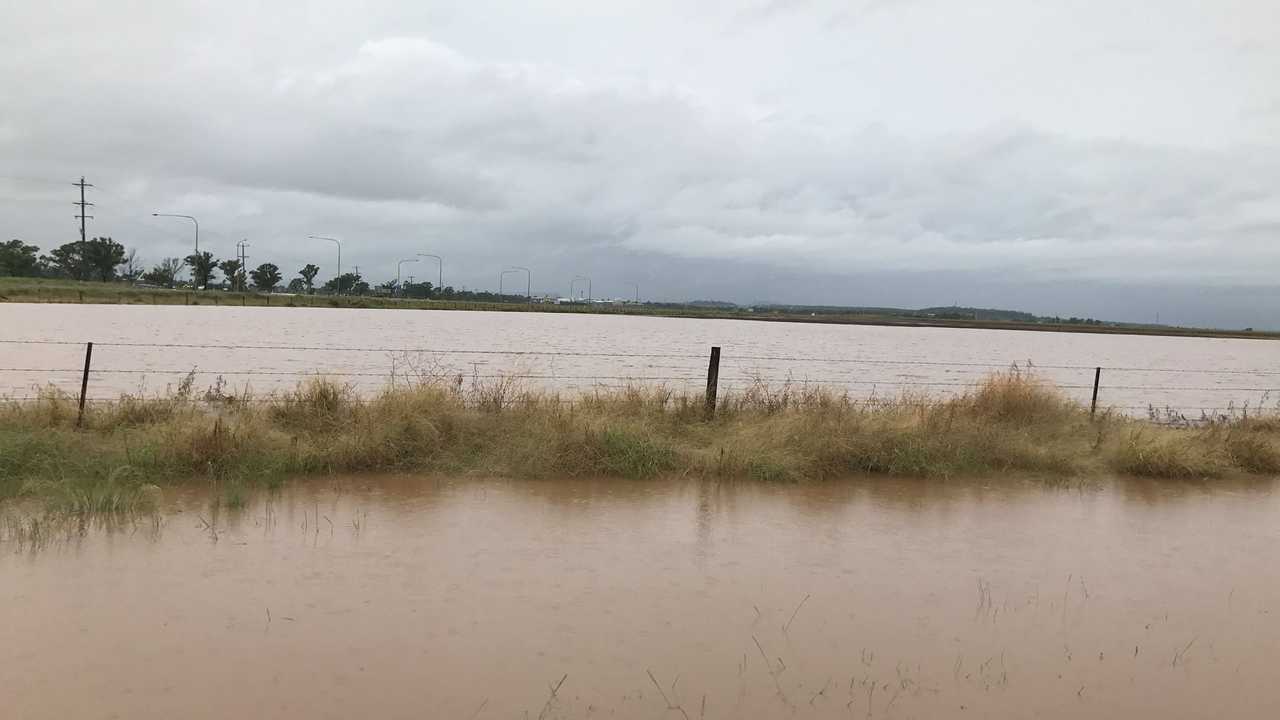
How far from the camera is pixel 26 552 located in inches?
219

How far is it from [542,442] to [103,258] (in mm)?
122622

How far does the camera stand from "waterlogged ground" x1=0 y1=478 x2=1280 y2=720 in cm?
404

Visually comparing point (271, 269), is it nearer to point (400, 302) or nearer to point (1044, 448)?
point (400, 302)

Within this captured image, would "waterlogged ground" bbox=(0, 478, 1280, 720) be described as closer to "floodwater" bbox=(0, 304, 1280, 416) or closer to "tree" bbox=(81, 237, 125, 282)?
"floodwater" bbox=(0, 304, 1280, 416)

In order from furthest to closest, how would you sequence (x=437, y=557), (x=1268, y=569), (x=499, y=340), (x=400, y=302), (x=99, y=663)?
(x=400, y=302)
(x=499, y=340)
(x=1268, y=569)
(x=437, y=557)
(x=99, y=663)

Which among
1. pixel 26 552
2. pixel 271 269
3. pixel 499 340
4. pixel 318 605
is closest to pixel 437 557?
pixel 318 605

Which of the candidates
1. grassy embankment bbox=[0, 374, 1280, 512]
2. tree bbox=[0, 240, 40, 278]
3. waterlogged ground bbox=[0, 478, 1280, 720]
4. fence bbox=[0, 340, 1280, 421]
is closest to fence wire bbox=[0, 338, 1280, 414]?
fence bbox=[0, 340, 1280, 421]

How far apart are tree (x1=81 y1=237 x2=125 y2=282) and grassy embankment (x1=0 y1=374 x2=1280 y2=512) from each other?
117 m

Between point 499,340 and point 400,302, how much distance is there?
8204 centimetres

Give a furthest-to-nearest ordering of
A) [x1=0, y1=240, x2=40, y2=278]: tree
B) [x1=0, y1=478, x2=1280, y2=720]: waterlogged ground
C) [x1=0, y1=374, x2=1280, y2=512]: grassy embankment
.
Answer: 1. [x1=0, y1=240, x2=40, y2=278]: tree
2. [x1=0, y1=374, x2=1280, y2=512]: grassy embankment
3. [x1=0, y1=478, x2=1280, y2=720]: waterlogged ground

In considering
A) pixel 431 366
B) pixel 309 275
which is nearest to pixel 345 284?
pixel 309 275

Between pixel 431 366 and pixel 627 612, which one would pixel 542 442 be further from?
pixel 431 366

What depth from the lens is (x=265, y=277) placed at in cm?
12569

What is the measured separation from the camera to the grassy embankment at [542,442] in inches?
315
